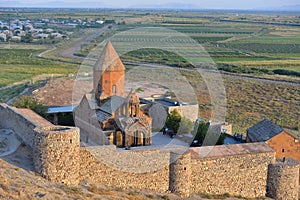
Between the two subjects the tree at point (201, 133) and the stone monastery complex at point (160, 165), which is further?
the tree at point (201, 133)

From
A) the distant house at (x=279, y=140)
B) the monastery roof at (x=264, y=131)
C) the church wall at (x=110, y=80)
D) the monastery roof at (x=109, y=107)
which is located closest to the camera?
the distant house at (x=279, y=140)

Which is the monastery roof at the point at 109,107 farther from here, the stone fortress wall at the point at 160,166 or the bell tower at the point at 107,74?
the stone fortress wall at the point at 160,166

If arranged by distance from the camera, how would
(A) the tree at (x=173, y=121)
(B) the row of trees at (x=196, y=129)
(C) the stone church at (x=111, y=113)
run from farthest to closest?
(A) the tree at (x=173, y=121) < (B) the row of trees at (x=196, y=129) < (C) the stone church at (x=111, y=113)

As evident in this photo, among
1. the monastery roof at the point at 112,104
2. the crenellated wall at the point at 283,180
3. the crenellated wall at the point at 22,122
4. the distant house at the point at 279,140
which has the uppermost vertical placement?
the crenellated wall at the point at 22,122

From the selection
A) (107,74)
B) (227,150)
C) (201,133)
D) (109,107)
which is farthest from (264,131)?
(107,74)

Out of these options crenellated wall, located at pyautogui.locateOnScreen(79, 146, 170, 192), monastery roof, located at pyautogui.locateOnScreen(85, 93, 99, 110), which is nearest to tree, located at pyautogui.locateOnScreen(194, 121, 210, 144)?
monastery roof, located at pyautogui.locateOnScreen(85, 93, 99, 110)

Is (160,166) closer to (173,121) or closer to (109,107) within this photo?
(109,107)

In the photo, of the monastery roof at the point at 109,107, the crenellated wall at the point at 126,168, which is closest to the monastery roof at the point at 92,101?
the monastery roof at the point at 109,107

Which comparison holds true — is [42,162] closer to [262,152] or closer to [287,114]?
[262,152]
